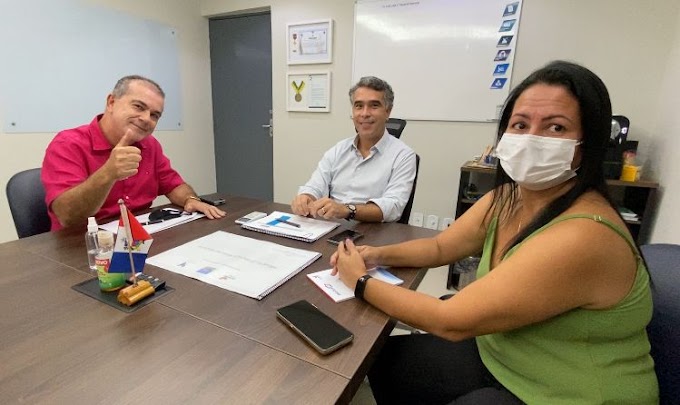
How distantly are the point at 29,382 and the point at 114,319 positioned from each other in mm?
183

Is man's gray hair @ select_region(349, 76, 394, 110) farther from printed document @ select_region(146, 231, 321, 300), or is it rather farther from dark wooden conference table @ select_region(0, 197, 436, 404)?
dark wooden conference table @ select_region(0, 197, 436, 404)

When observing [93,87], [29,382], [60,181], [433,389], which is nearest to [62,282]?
[29,382]

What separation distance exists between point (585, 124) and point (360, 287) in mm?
634

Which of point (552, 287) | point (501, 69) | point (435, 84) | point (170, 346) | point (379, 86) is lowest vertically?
point (170, 346)

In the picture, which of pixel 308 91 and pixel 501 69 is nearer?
pixel 501 69

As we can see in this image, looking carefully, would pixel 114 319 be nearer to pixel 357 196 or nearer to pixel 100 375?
pixel 100 375

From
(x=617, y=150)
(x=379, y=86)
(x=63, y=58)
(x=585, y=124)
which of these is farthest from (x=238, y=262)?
(x=63, y=58)

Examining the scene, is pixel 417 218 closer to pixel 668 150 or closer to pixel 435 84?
pixel 435 84

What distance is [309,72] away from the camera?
3.41m

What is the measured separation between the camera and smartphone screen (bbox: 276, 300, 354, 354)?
0.68 m

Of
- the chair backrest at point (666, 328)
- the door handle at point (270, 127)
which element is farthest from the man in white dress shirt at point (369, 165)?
the door handle at point (270, 127)

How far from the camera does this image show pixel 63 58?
2703 mm

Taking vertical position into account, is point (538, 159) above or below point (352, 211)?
above

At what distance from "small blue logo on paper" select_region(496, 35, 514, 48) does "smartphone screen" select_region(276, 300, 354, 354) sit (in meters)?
2.68
